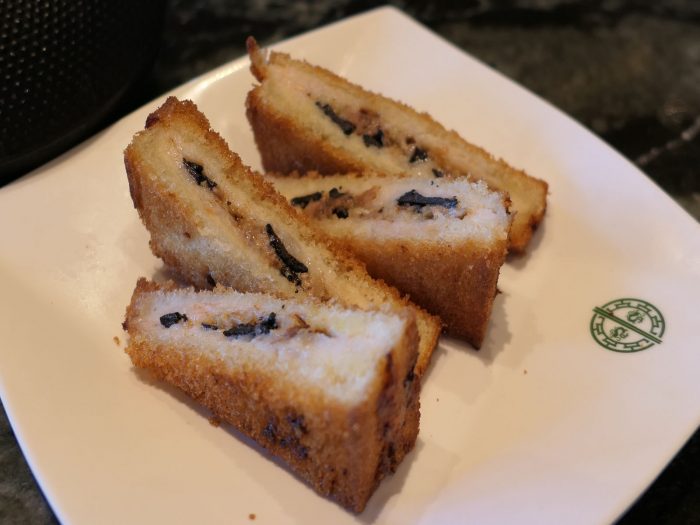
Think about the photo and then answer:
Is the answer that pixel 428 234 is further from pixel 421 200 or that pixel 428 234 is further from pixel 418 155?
pixel 418 155

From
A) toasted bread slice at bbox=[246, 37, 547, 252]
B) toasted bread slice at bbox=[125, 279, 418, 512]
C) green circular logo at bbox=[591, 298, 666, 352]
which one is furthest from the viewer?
toasted bread slice at bbox=[246, 37, 547, 252]

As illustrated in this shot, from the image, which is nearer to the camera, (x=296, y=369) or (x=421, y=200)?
(x=296, y=369)

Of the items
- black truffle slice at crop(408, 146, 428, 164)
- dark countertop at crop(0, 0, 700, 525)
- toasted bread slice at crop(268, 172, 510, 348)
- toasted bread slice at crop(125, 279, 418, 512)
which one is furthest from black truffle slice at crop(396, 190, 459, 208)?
dark countertop at crop(0, 0, 700, 525)

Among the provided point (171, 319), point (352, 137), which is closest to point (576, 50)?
point (352, 137)

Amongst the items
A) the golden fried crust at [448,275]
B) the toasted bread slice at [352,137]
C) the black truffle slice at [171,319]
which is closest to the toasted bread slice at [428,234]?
the golden fried crust at [448,275]

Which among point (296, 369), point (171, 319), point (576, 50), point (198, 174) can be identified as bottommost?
point (171, 319)

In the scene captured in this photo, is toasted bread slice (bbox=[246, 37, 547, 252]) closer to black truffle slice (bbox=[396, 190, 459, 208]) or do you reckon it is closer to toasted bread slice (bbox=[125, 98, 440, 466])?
black truffle slice (bbox=[396, 190, 459, 208])
